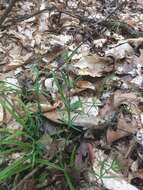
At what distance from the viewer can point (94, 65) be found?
2.61 metres

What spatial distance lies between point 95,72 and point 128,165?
753 mm

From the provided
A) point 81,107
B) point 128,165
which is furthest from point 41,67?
point 128,165

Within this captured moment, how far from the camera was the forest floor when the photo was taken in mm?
1938

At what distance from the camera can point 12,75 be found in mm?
2627

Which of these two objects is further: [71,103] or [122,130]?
[71,103]

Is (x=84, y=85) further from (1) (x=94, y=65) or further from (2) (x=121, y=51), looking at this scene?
(2) (x=121, y=51)

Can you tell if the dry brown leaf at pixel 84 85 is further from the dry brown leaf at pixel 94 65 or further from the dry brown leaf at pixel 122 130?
the dry brown leaf at pixel 122 130

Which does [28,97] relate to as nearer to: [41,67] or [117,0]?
[41,67]

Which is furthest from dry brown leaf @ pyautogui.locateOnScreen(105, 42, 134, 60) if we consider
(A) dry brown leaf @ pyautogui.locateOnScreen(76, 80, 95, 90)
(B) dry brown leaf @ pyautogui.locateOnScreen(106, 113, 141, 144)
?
(B) dry brown leaf @ pyautogui.locateOnScreen(106, 113, 141, 144)

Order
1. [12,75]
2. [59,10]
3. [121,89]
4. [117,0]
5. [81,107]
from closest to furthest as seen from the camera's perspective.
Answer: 1. [81,107]
2. [121,89]
3. [12,75]
4. [59,10]
5. [117,0]

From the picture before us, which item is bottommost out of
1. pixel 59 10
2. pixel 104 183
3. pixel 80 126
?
pixel 104 183

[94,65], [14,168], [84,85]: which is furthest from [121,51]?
[14,168]

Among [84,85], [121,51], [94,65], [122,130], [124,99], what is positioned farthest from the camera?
[121,51]

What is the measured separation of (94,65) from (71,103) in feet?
1.44
